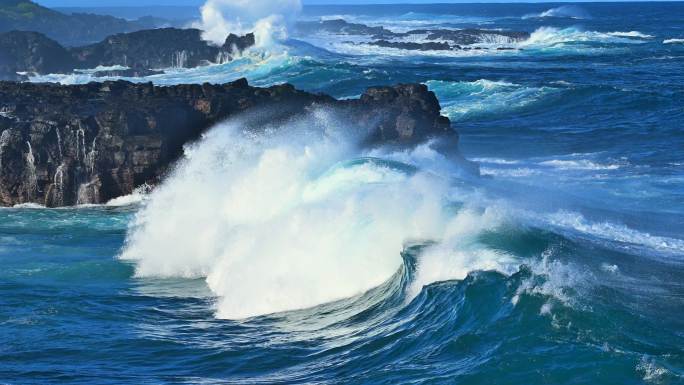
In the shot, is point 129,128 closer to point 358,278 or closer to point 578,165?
point 358,278

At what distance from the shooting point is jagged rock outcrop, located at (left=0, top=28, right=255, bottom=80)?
52.4m

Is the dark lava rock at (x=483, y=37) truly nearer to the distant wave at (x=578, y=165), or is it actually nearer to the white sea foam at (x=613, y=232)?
the distant wave at (x=578, y=165)

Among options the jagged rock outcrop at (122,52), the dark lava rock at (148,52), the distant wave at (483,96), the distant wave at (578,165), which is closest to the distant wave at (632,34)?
the jagged rock outcrop at (122,52)

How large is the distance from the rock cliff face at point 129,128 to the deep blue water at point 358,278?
2.66 ft

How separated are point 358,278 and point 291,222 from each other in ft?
7.74

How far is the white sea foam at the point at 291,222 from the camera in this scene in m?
14.4

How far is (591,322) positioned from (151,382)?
15.7 ft

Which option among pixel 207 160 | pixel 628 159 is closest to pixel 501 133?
pixel 628 159

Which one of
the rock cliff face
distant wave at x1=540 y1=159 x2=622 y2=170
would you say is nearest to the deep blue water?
distant wave at x1=540 y1=159 x2=622 y2=170

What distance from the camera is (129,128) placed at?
23281 millimetres

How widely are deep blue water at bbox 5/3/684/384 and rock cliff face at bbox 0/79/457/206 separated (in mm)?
812

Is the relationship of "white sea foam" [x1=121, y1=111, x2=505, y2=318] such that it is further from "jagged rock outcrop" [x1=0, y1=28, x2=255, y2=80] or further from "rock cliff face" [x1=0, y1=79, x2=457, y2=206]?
"jagged rock outcrop" [x1=0, y1=28, x2=255, y2=80]

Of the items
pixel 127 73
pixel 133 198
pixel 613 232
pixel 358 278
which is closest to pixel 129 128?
pixel 133 198

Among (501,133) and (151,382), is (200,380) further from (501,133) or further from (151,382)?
(501,133)
